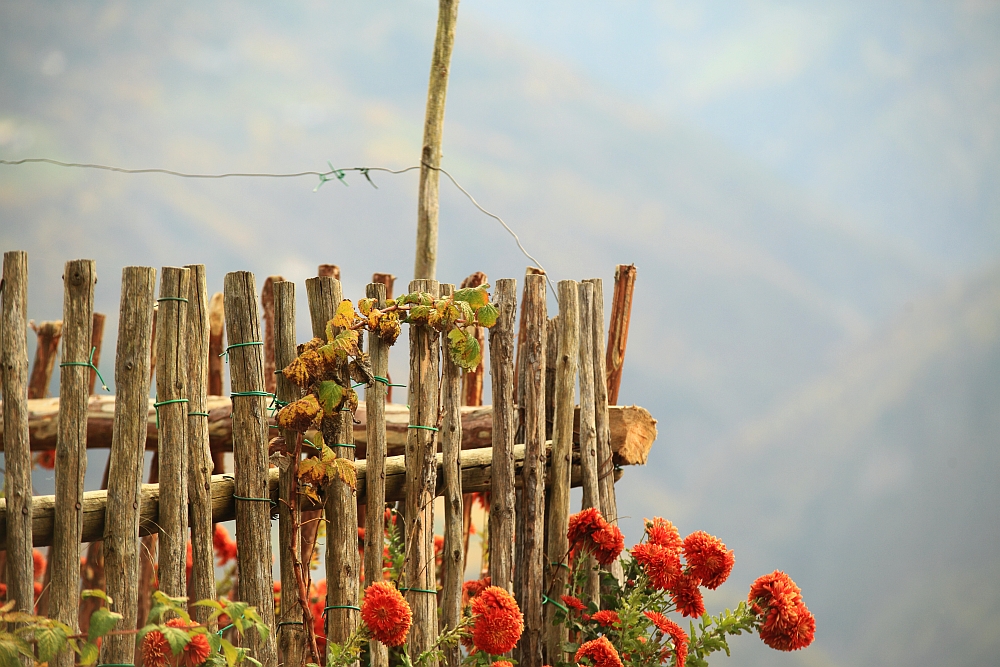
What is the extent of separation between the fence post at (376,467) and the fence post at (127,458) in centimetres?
56

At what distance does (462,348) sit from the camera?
7.49 feet

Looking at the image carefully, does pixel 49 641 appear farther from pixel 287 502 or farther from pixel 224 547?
pixel 224 547

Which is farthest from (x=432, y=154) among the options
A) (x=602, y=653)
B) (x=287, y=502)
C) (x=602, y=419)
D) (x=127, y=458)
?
(x=602, y=653)

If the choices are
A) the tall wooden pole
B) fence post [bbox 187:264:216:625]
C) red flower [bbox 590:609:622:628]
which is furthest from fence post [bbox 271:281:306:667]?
the tall wooden pole

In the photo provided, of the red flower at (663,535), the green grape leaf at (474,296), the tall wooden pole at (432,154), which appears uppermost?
the tall wooden pole at (432,154)

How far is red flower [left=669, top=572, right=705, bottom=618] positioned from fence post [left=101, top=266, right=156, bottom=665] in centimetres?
143

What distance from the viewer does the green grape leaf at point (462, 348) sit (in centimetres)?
228

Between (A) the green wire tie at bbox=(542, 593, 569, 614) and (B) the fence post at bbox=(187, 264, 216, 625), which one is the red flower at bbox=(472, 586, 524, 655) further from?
(B) the fence post at bbox=(187, 264, 216, 625)

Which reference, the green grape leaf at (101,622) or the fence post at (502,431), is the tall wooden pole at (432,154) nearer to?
the fence post at (502,431)

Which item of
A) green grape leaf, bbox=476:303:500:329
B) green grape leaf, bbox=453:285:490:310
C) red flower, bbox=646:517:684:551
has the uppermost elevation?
green grape leaf, bbox=453:285:490:310

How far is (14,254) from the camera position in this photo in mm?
1902

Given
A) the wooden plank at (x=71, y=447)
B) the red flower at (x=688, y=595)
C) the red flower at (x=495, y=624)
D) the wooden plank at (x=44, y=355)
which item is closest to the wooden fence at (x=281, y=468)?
the wooden plank at (x=71, y=447)

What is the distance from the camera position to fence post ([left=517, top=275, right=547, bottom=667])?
2.55 metres

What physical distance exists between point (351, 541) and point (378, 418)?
33cm
